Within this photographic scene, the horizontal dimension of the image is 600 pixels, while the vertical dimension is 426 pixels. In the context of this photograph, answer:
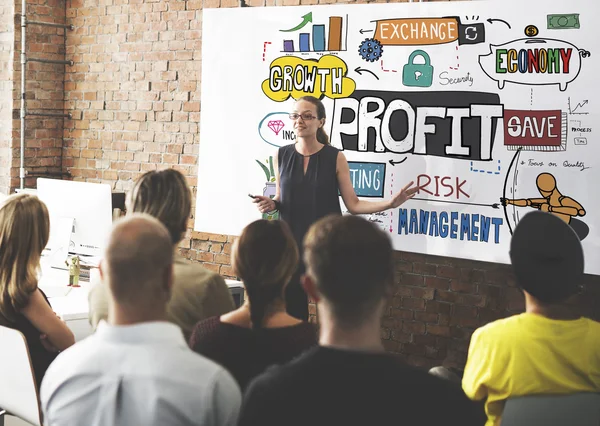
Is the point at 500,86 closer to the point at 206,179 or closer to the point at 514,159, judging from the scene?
the point at 514,159

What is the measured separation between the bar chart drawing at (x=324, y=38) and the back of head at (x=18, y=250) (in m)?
2.35

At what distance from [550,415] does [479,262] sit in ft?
7.80

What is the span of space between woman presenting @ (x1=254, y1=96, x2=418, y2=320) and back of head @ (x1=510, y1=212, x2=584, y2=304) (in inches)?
77.4

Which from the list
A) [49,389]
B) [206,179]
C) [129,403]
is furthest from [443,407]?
[206,179]

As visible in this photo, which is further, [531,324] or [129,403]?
[531,324]

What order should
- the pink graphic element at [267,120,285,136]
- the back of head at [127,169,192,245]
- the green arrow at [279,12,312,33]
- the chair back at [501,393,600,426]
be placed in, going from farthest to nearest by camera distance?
the pink graphic element at [267,120,285,136] < the green arrow at [279,12,312,33] < the back of head at [127,169,192,245] < the chair back at [501,393,600,426]

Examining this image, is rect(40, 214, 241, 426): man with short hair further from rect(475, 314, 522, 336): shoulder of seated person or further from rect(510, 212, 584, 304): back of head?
rect(510, 212, 584, 304): back of head

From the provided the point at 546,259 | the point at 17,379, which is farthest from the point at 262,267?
the point at 17,379

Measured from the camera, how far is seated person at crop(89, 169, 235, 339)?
2.43m

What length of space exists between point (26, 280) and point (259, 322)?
3.38 feet

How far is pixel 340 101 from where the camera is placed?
4.60m

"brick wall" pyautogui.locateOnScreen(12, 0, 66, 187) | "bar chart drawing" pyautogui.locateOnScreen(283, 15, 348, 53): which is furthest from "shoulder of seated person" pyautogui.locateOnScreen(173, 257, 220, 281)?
"brick wall" pyautogui.locateOnScreen(12, 0, 66, 187)

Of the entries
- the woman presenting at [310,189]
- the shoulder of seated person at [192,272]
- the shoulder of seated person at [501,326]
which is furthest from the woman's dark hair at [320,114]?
the shoulder of seated person at [501,326]

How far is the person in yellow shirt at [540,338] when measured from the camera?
1955mm
